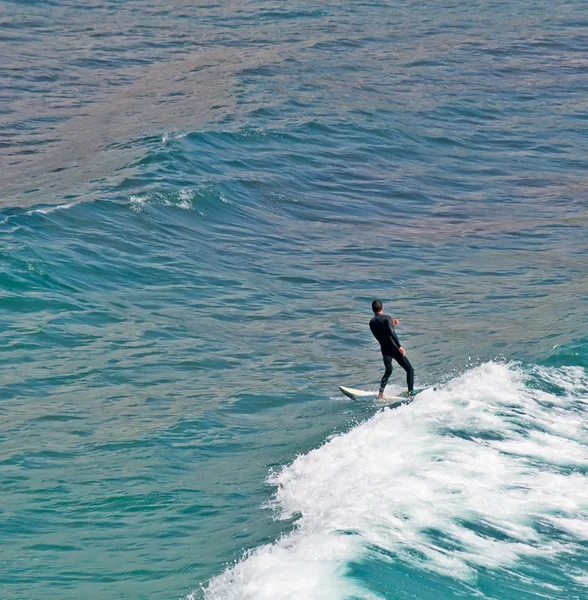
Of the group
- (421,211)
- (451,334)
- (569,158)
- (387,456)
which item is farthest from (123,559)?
(569,158)

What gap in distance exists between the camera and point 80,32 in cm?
4781

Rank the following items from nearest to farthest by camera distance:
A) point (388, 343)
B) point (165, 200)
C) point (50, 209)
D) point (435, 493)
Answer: point (435, 493) < point (388, 343) < point (50, 209) < point (165, 200)

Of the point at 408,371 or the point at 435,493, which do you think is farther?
the point at 408,371

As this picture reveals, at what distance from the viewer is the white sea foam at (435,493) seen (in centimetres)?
981

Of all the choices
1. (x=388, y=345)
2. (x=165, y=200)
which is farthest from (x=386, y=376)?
(x=165, y=200)

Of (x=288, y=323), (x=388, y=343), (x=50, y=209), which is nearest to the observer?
(x=388, y=343)

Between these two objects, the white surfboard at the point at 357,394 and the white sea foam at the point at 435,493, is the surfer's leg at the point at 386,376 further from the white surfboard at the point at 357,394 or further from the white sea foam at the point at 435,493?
the white sea foam at the point at 435,493

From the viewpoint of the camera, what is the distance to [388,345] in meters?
16.0

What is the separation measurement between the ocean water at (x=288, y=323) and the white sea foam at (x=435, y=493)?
38 mm

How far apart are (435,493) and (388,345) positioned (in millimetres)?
4940

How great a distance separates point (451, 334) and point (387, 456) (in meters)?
7.11

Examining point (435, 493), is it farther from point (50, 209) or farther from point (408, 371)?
point (50, 209)

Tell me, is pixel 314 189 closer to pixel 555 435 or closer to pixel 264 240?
pixel 264 240

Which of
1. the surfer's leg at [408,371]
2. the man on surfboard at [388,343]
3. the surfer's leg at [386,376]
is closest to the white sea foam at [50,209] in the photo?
the man on surfboard at [388,343]
